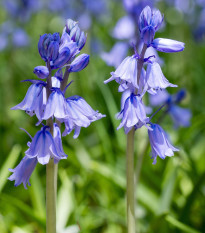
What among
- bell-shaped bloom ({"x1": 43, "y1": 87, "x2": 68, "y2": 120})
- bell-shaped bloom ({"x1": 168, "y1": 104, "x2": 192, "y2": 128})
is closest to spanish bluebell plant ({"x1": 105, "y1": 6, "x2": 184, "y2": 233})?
bell-shaped bloom ({"x1": 43, "y1": 87, "x2": 68, "y2": 120})

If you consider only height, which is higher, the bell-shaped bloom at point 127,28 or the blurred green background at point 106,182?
the bell-shaped bloom at point 127,28

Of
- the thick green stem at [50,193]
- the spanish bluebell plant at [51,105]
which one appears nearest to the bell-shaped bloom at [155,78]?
the spanish bluebell plant at [51,105]

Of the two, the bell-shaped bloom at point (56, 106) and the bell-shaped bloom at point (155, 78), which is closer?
the bell-shaped bloom at point (56, 106)

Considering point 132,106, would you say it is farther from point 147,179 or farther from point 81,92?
point 81,92

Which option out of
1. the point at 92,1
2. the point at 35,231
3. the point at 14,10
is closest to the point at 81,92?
the point at 14,10

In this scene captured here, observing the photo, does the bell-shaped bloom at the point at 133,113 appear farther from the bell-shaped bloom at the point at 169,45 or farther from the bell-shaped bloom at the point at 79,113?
the bell-shaped bloom at the point at 169,45

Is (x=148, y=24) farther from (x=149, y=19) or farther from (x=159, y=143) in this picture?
(x=159, y=143)

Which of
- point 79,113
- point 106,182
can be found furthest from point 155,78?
point 106,182

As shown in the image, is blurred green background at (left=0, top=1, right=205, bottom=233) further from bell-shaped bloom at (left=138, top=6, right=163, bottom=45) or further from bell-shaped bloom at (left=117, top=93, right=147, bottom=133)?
bell-shaped bloom at (left=138, top=6, right=163, bottom=45)
